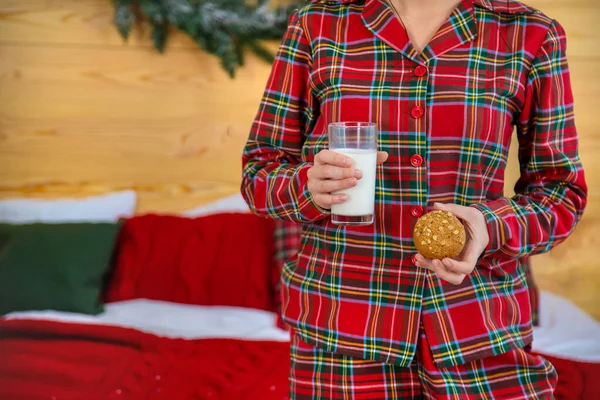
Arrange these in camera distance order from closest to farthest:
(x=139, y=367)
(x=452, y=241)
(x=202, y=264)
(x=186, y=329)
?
(x=452, y=241)
(x=139, y=367)
(x=186, y=329)
(x=202, y=264)

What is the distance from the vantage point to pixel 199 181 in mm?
2422

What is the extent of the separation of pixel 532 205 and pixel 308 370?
1.23 ft

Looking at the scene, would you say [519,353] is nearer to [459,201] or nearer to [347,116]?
[459,201]

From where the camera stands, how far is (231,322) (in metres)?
2.07

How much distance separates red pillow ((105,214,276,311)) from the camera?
2166mm

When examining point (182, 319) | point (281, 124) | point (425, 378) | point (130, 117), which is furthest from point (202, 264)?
point (425, 378)

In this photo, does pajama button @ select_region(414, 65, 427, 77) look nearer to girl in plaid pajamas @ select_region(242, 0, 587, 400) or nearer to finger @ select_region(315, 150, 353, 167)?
girl in plaid pajamas @ select_region(242, 0, 587, 400)

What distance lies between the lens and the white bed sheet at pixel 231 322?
6.50 feet

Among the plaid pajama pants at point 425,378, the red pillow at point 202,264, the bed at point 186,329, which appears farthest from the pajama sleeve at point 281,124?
the red pillow at point 202,264

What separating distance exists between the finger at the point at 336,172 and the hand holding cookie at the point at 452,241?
103 millimetres

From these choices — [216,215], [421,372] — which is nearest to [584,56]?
[216,215]

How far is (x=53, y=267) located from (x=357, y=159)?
1.61 meters

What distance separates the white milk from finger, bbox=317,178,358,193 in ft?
0.10

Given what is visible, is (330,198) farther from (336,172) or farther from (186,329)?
(186,329)
